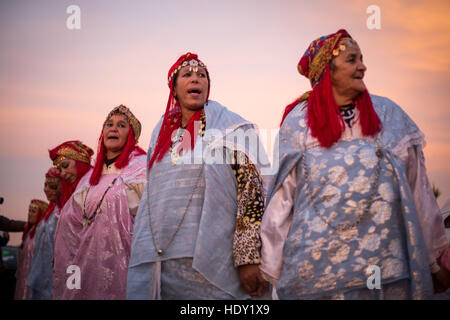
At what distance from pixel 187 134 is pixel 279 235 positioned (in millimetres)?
1258

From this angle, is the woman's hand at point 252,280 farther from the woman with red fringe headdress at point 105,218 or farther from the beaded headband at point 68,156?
the beaded headband at point 68,156

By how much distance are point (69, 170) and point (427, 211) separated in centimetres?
524

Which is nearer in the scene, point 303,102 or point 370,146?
point 370,146

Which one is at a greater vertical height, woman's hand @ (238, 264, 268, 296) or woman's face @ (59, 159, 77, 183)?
woman's face @ (59, 159, 77, 183)

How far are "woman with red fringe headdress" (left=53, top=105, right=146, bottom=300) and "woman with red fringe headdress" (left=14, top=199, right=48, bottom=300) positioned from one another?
6.64 feet

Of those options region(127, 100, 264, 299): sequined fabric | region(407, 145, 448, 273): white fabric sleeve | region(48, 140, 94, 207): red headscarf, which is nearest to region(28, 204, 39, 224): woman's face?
region(48, 140, 94, 207): red headscarf

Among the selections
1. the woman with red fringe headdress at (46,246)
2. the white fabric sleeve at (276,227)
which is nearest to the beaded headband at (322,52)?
the white fabric sleeve at (276,227)

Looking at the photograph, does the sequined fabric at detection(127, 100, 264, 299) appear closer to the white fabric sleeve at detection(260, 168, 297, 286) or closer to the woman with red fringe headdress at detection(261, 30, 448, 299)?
the white fabric sleeve at detection(260, 168, 297, 286)

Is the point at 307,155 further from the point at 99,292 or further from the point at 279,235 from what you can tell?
the point at 99,292

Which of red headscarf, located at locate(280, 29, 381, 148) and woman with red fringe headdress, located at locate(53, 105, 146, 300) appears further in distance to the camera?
Answer: woman with red fringe headdress, located at locate(53, 105, 146, 300)

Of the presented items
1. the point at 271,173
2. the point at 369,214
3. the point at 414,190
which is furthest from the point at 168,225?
the point at 414,190

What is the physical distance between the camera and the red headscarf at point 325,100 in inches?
136

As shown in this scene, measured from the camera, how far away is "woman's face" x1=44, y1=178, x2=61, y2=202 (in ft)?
24.8

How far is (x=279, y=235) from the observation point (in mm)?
3492
